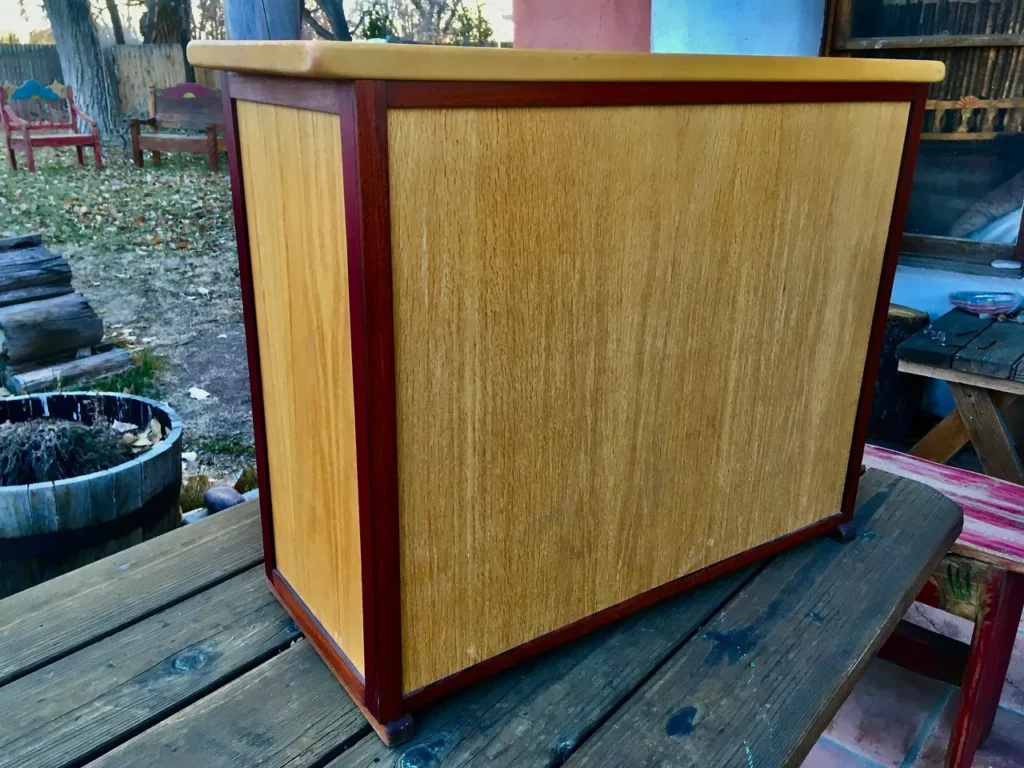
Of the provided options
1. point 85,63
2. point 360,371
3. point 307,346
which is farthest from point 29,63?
point 360,371

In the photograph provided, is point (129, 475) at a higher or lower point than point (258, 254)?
lower

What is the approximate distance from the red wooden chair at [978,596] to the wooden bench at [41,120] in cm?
212

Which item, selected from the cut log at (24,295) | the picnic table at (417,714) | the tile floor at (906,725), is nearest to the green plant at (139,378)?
Result: the cut log at (24,295)

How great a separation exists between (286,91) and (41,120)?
5.01 ft

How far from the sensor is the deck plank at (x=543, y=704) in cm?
96

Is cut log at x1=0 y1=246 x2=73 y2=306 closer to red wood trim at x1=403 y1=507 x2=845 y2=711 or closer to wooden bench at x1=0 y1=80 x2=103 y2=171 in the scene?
wooden bench at x1=0 y1=80 x2=103 y2=171

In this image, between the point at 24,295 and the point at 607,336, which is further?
the point at 24,295

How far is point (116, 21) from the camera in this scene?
207cm

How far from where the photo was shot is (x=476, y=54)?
0.78 meters

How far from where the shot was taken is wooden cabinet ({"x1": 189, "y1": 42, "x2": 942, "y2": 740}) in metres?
A: 0.82

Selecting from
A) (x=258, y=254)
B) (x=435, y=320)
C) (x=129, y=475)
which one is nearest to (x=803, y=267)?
(x=435, y=320)

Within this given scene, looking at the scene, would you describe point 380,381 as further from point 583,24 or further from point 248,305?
point 583,24

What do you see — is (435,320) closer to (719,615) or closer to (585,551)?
(585,551)

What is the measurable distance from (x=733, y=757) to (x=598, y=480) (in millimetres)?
351
